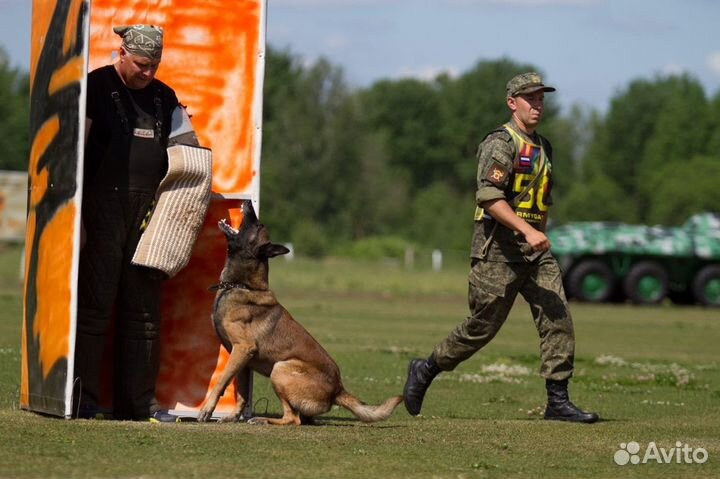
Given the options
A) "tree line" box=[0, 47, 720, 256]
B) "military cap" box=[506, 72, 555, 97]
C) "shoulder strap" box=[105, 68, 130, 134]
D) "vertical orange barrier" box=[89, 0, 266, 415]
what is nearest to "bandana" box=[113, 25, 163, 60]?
"shoulder strap" box=[105, 68, 130, 134]

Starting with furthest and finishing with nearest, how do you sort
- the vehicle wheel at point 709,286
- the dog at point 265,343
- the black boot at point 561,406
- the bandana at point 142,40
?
the vehicle wheel at point 709,286, the black boot at point 561,406, the dog at point 265,343, the bandana at point 142,40

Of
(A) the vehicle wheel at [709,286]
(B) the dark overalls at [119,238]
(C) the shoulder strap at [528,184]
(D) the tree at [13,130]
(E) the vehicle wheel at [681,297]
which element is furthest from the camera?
(D) the tree at [13,130]

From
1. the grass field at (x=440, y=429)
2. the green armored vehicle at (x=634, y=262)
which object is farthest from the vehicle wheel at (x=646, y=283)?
the grass field at (x=440, y=429)

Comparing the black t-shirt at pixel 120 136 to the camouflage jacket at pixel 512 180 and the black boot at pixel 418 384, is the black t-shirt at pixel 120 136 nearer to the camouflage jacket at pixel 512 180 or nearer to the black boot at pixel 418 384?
the camouflage jacket at pixel 512 180

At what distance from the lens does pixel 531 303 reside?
29.8 feet

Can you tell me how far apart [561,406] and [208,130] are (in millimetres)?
3107

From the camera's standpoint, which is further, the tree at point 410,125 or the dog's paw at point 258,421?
the tree at point 410,125

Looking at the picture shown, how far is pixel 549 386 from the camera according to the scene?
9109 millimetres

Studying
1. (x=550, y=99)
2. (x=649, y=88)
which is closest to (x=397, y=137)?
(x=550, y=99)

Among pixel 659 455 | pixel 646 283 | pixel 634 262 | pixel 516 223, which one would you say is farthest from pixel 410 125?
pixel 659 455

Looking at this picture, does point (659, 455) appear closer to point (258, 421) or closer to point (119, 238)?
point (258, 421)

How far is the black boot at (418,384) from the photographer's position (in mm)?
9273

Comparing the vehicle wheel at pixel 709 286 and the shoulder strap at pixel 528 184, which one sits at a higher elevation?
the shoulder strap at pixel 528 184

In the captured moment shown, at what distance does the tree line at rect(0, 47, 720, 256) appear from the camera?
75938mm
